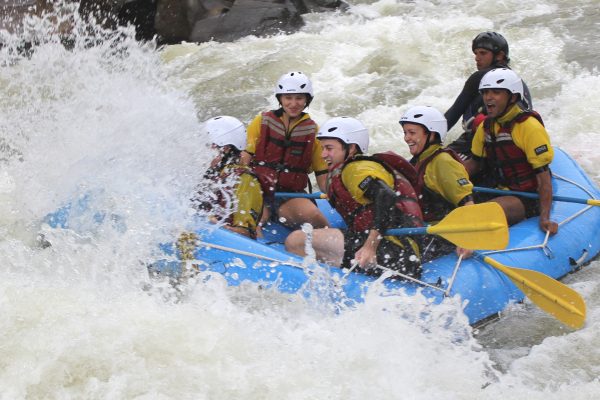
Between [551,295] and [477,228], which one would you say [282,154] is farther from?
[551,295]

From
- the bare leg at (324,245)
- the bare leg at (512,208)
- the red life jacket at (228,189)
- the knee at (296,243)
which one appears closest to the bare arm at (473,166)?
the bare leg at (512,208)

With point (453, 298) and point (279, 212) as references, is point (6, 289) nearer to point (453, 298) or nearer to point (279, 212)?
point (279, 212)

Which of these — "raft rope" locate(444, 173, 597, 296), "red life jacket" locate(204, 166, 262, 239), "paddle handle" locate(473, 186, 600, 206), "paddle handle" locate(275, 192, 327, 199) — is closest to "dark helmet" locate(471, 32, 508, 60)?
"raft rope" locate(444, 173, 597, 296)

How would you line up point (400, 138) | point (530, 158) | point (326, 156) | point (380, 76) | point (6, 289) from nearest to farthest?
point (6, 289), point (326, 156), point (530, 158), point (400, 138), point (380, 76)

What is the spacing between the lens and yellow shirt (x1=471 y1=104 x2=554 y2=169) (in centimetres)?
474

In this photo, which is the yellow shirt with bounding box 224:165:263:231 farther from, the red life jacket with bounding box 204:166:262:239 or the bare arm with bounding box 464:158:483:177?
the bare arm with bounding box 464:158:483:177

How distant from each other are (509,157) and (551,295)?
119cm

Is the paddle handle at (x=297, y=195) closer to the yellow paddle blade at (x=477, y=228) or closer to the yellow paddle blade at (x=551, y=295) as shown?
the yellow paddle blade at (x=477, y=228)

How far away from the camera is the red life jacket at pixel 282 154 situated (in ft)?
16.4

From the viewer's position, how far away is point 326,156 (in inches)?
168

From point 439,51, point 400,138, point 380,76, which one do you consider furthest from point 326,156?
point 439,51

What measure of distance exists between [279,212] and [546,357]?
6.04 feet

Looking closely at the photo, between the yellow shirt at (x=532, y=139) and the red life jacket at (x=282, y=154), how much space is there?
1209 millimetres

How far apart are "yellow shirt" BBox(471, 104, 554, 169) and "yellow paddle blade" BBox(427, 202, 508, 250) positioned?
3.34 feet
